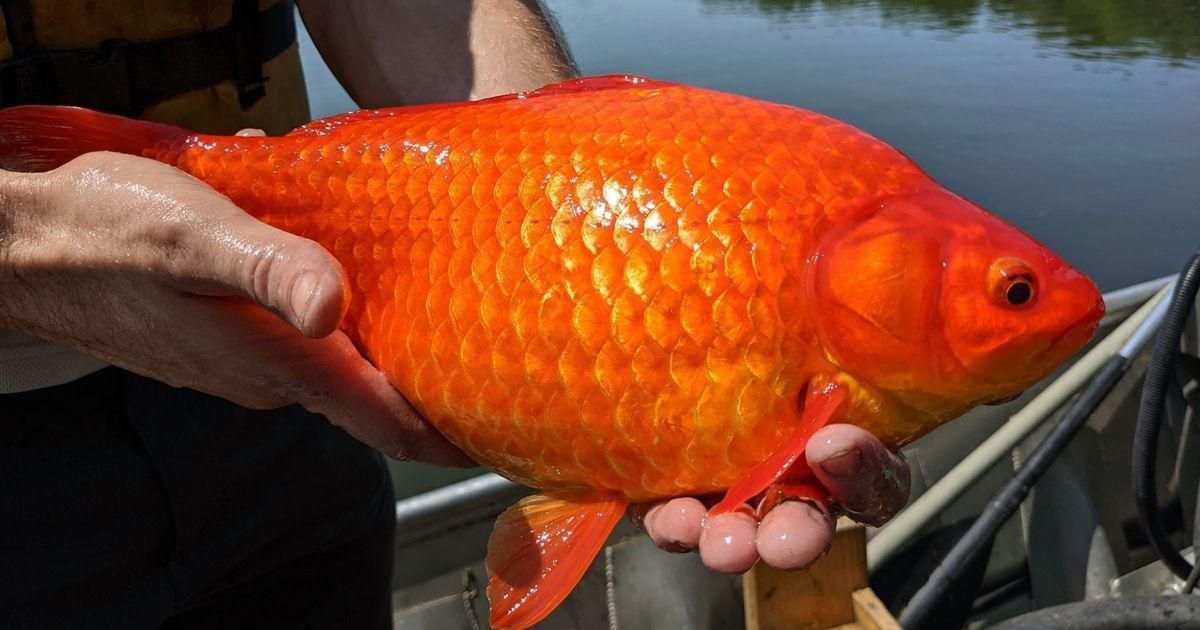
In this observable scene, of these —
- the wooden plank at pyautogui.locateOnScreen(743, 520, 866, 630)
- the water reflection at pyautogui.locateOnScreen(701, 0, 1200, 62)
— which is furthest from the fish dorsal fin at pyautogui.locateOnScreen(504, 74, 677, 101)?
the water reflection at pyautogui.locateOnScreen(701, 0, 1200, 62)

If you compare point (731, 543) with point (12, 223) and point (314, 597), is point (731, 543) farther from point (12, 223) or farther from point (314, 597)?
point (12, 223)

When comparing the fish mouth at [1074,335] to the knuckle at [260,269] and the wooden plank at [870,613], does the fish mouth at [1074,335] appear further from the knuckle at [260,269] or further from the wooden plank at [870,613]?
the wooden plank at [870,613]

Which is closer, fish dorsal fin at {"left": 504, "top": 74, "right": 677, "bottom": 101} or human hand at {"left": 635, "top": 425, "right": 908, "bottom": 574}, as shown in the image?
human hand at {"left": 635, "top": 425, "right": 908, "bottom": 574}

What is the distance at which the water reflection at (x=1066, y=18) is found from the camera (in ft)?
39.8

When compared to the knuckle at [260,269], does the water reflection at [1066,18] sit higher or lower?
lower

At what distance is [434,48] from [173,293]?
0.96 metres

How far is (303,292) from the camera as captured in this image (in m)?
1.08

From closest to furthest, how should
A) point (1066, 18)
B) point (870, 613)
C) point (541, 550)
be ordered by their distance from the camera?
point (541, 550) < point (870, 613) < point (1066, 18)

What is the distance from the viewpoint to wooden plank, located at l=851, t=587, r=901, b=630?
231 centimetres

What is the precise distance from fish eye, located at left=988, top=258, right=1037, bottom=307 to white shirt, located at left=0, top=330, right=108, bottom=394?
1.32m

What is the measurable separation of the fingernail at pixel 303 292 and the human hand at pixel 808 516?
1.84ft

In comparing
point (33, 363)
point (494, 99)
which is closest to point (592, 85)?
point (494, 99)

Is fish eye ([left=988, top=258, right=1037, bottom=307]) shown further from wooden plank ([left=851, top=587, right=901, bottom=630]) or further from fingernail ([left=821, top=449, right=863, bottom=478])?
wooden plank ([left=851, top=587, right=901, bottom=630])

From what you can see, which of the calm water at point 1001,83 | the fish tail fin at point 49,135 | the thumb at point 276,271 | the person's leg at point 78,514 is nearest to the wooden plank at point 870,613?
the person's leg at point 78,514
